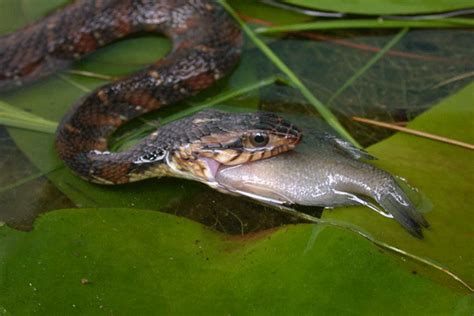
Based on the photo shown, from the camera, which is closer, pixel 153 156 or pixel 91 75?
pixel 153 156

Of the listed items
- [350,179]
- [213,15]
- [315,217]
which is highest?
[213,15]

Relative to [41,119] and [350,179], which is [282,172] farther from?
[41,119]

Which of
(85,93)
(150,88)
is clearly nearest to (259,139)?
(150,88)

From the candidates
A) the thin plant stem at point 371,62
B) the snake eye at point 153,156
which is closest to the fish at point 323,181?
the snake eye at point 153,156

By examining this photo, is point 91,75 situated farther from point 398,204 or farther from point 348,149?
point 398,204

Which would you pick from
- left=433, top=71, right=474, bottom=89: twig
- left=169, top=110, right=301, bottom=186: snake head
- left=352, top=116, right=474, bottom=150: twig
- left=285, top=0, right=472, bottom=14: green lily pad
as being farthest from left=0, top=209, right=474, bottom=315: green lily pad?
left=285, top=0, right=472, bottom=14: green lily pad

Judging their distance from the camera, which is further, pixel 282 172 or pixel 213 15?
pixel 213 15

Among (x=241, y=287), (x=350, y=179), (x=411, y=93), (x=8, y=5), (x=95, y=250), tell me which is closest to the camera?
(x=241, y=287)

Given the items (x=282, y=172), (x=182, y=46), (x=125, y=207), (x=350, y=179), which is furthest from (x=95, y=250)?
(x=182, y=46)
